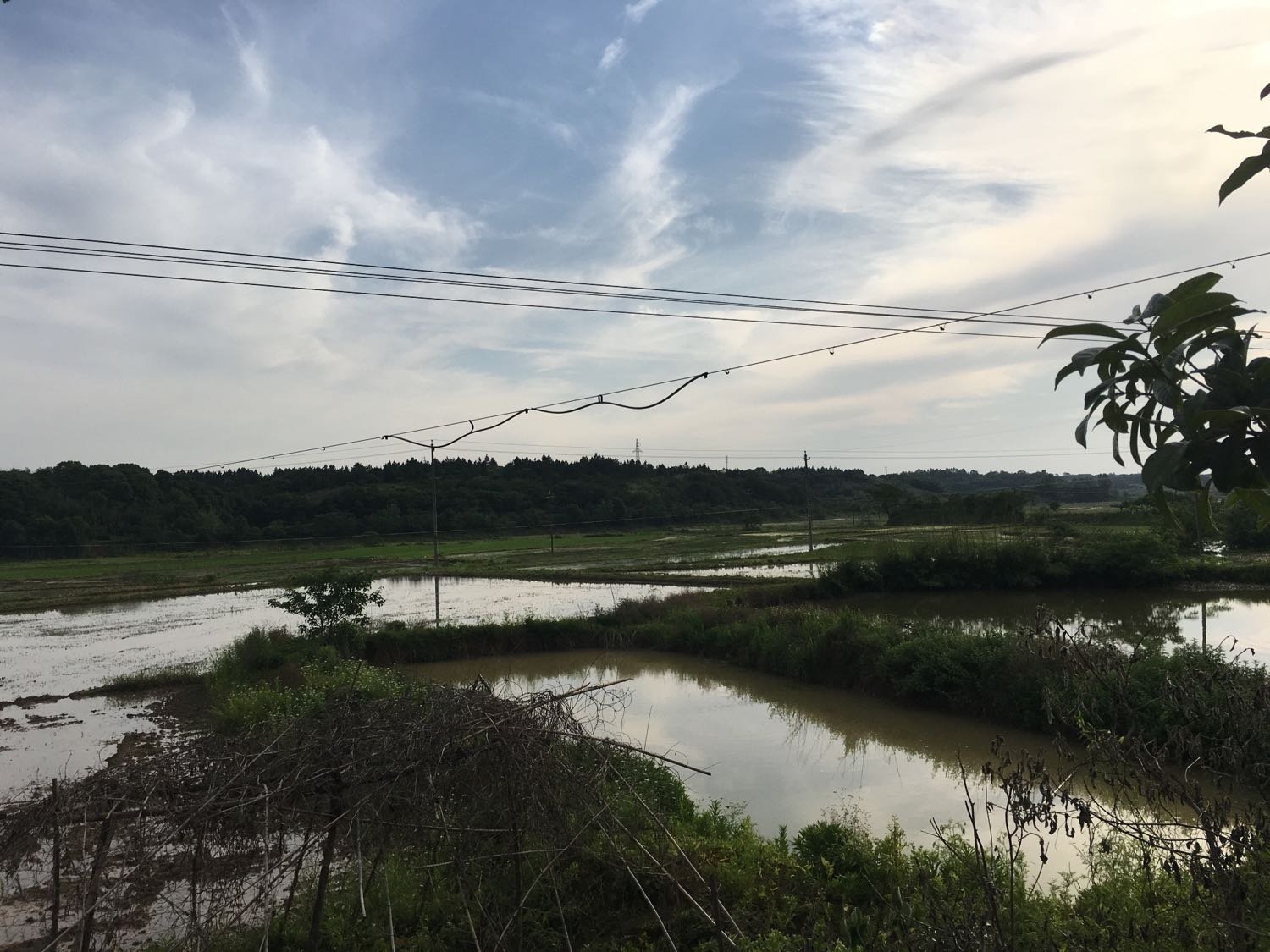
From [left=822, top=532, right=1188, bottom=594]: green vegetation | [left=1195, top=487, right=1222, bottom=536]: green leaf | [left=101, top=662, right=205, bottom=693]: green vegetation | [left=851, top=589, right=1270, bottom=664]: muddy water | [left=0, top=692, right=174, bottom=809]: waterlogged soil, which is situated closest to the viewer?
[left=1195, top=487, right=1222, bottom=536]: green leaf

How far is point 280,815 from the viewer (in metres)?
4.88

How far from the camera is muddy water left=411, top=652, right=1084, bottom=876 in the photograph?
9.19m

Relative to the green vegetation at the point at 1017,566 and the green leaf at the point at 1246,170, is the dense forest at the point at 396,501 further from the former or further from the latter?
the green leaf at the point at 1246,170

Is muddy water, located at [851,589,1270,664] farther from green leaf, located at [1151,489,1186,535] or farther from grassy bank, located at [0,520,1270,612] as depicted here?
green leaf, located at [1151,489,1186,535]

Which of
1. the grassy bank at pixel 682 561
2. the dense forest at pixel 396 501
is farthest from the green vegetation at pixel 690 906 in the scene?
the dense forest at pixel 396 501

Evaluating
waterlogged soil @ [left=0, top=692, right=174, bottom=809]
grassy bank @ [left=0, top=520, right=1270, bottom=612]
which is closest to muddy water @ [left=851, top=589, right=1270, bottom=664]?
grassy bank @ [left=0, top=520, right=1270, bottom=612]

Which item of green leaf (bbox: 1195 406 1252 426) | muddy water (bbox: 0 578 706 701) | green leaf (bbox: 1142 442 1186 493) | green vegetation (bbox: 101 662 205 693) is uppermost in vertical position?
green leaf (bbox: 1195 406 1252 426)

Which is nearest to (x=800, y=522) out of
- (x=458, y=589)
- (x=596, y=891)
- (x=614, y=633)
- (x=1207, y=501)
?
(x=458, y=589)

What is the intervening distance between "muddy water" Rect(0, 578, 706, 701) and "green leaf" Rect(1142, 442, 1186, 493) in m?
21.1

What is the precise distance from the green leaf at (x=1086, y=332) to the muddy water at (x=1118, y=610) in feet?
57.7

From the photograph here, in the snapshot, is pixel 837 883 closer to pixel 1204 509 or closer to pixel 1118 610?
pixel 1204 509

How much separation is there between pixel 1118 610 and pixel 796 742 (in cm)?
1437

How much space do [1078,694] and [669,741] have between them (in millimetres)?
9995

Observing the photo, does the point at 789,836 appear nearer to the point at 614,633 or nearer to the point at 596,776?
the point at 596,776
